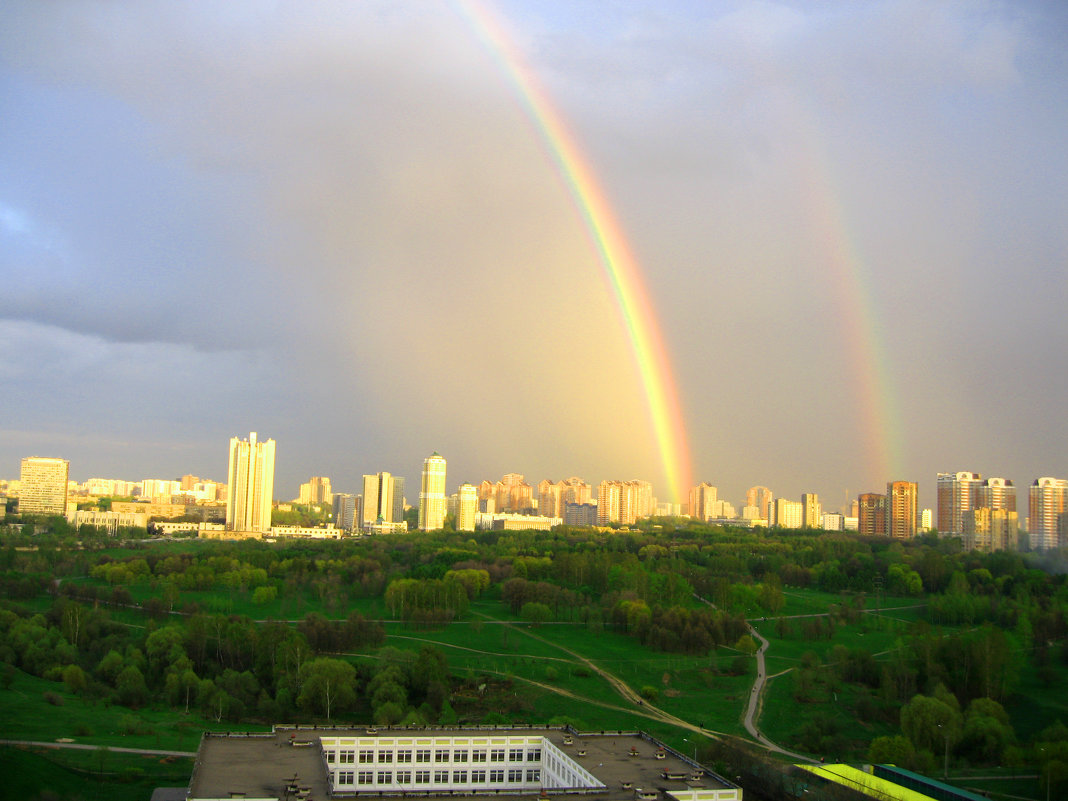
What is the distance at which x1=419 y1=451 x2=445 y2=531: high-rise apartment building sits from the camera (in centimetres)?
7381

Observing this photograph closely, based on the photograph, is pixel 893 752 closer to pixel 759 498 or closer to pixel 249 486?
pixel 249 486

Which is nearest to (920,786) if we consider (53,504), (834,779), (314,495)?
(834,779)

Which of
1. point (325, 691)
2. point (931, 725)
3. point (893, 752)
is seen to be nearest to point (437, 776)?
point (325, 691)

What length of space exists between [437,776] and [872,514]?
200ft

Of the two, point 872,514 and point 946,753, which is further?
point 872,514

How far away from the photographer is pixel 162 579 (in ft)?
110

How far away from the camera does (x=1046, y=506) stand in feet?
173

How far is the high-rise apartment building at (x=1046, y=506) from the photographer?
52.0 m

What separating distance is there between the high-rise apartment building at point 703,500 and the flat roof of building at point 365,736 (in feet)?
313

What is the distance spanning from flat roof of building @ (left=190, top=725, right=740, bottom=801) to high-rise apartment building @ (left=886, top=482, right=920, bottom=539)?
182 feet

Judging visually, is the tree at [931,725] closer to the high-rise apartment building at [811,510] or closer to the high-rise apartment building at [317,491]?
the high-rise apartment building at [811,510]

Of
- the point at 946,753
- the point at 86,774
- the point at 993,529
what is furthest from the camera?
the point at 993,529

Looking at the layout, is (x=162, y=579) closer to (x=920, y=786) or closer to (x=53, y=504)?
(x=920, y=786)

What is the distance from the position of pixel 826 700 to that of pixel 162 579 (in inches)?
925
